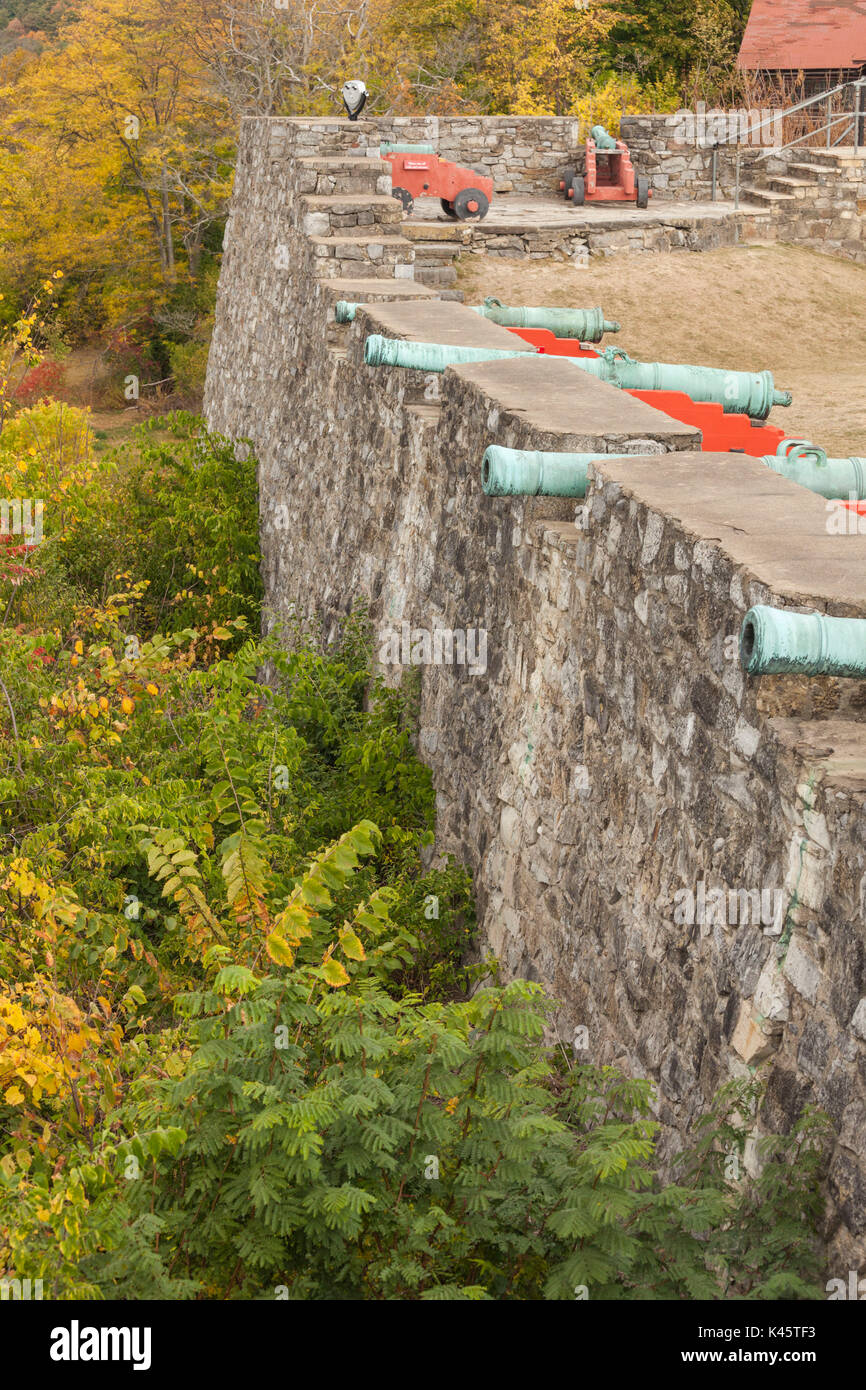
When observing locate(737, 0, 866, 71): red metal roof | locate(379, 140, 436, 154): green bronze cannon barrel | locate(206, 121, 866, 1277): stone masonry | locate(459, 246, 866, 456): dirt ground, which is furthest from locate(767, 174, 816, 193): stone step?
locate(206, 121, 866, 1277): stone masonry

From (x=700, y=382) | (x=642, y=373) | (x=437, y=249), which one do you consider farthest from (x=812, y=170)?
(x=700, y=382)

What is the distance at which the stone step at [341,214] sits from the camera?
12.9 m

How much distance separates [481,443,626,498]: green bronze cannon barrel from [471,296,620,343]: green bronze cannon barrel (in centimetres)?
437

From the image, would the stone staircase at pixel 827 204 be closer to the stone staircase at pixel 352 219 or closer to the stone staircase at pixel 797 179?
the stone staircase at pixel 797 179

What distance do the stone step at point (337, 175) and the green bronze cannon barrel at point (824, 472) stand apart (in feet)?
27.8

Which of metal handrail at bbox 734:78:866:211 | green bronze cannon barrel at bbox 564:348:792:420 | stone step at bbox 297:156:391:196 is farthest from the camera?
metal handrail at bbox 734:78:866:211

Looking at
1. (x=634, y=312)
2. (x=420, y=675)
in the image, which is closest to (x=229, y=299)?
(x=634, y=312)

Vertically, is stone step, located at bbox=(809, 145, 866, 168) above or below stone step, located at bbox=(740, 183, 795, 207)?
above

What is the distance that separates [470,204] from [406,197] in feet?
2.64

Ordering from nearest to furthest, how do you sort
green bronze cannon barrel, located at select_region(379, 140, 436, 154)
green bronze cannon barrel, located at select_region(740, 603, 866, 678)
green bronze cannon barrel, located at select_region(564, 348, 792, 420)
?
green bronze cannon barrel, located at select_region(740, 603, 866, 678)
green bronze cannon barrel, located at select_region(564, 348, 792, 420)
green bronze cannon barrel, located at select_region(379, 140, 436, 154)

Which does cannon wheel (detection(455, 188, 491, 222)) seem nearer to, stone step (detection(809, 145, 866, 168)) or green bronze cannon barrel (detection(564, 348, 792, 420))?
stone step (detection(809, 145, 866, 168))

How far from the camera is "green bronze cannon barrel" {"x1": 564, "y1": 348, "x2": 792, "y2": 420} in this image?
767 centimetres

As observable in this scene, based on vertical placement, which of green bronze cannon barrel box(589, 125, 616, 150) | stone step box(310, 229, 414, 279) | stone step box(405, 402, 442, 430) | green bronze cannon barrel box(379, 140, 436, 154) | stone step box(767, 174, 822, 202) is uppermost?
green bronze cannon barrel box(589, 125, 616, 150)

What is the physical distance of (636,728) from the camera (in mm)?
4879
